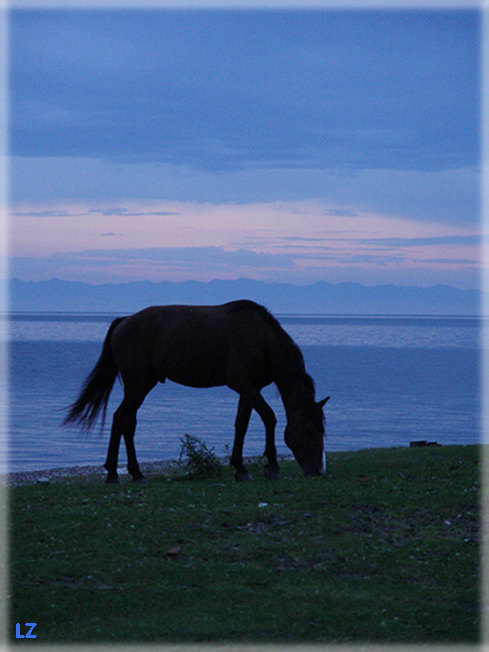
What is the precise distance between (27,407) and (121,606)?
1416 inches

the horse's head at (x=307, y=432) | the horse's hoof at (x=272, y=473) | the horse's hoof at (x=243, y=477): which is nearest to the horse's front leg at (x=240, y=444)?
the horse's hoof at (x=243, y=477)

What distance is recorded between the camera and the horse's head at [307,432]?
12.2 metres

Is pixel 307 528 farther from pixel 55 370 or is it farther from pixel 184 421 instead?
pixel 55 370

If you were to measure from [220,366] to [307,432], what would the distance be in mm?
1735

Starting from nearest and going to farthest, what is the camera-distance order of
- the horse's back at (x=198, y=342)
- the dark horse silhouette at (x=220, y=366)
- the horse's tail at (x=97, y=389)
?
1. the dark horse silhouette at (x=220, y=366)
2. the horse's back at (x=198, y=342)
3. the horse's tail at (x=97, y=389)

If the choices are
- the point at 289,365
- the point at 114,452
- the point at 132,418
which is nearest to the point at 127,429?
the point at 132,418

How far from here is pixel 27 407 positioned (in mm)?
41938

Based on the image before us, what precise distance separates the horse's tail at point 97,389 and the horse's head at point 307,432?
323 centimetres

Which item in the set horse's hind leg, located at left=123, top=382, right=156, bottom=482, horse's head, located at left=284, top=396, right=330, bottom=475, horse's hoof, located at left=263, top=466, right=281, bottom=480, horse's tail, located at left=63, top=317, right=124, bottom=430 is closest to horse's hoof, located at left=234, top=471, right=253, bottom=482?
horse's hoof, located at left=263, top=466, right=281, bottom=480

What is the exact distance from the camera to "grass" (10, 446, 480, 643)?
22.8ft

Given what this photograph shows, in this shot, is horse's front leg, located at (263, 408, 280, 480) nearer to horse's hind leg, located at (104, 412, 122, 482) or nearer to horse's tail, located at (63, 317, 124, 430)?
horse's hind leg, located at (104, 412, 122, 482)

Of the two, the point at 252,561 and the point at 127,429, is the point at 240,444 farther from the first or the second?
the point at 252,561

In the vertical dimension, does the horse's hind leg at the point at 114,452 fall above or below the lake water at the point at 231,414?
above

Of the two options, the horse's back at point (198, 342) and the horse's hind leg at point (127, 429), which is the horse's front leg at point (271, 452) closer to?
the horse's back at point (198, 342)
